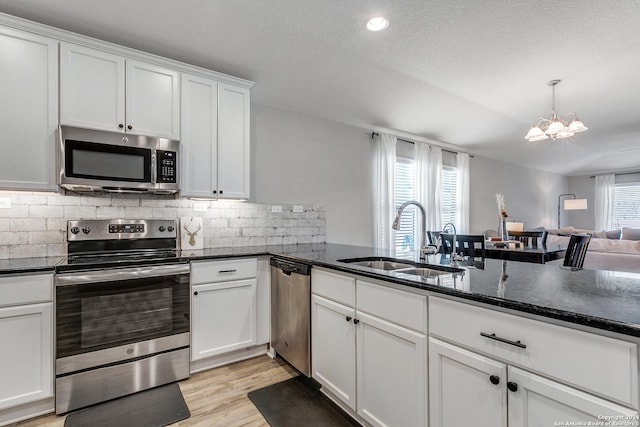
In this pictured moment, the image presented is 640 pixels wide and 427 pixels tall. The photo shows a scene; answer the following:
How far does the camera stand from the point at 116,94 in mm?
2258

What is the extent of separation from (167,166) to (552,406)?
8.50 ft

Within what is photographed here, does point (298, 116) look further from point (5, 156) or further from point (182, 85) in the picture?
point (5, 156)

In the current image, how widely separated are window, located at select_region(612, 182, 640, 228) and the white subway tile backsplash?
367 inches

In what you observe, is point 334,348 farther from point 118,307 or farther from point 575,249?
point 575,249

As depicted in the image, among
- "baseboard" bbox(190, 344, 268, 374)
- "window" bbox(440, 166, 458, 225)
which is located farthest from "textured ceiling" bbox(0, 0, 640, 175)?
"baseboard" bbox(190, 344, 268, 374)

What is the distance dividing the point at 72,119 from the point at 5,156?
434 mm

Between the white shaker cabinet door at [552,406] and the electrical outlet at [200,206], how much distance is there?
2598 millimetres

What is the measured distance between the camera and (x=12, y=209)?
2.17 metres

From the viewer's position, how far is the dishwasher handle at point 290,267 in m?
2.22

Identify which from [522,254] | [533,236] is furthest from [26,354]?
[533,236]

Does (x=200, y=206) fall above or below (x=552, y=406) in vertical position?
above

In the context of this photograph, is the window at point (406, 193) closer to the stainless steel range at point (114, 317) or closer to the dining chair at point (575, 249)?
the dining chair at point (575, 249)

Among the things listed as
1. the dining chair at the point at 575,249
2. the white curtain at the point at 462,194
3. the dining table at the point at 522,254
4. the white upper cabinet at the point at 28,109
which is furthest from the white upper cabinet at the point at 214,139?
Answer: the white curtain at the point at 462,194

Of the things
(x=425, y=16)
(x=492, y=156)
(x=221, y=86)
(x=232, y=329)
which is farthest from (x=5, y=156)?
(x=492, y=156)
